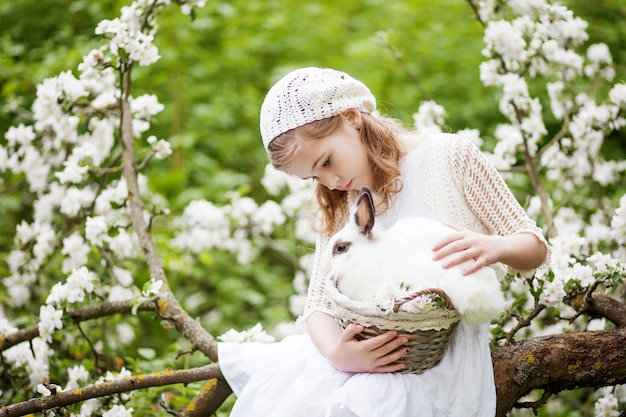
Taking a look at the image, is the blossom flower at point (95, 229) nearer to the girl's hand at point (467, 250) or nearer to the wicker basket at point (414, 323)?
the wicker basket at point (414, 323)

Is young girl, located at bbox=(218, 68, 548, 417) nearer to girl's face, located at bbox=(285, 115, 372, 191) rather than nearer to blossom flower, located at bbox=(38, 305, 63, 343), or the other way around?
girl's face, located at bbox=(285, 115, 372, 191)

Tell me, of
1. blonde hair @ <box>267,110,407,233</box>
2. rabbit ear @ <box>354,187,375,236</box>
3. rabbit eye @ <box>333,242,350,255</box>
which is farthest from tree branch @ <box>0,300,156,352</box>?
rabbit ear @ <box>354,187,375,236</box>

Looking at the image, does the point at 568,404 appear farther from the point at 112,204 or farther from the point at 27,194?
the point at 27,194

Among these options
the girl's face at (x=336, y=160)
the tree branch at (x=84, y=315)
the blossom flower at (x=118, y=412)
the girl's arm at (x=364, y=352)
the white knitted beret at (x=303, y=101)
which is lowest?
the blossom flower at (x=118, y=412)

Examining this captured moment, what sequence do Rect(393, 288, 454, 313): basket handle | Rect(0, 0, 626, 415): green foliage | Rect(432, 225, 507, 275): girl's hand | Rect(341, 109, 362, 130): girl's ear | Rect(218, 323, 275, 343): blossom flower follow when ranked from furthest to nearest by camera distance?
1. Rect(0, 0, 626, 415): green foliage
2. Rect(218, 323, 275, 343): blossom flower
3. Rect(341, 109, 362, 130): girl's ear
4. Rect(432, 225, 507, 275): girl's hand
5. Rect(393, 288, 454, 313): basket handle

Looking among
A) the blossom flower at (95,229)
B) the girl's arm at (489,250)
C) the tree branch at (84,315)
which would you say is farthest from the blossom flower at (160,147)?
the girl's arm at (489,250)

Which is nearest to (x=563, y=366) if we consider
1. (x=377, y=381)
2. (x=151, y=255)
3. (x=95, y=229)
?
(x=377, y=381)

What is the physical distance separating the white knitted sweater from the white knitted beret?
0.96ft

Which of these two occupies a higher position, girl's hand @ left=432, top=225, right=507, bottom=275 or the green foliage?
girl's hand @ left=432, top=225, right=507, bottom=275

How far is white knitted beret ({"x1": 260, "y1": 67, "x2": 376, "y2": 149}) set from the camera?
201 cm

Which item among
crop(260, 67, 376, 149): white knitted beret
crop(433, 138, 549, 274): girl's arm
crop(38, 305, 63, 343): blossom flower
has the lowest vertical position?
crop(38, 305, 63, 343): blossom flower

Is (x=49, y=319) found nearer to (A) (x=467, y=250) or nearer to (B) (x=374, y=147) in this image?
(B) (x=374, y=147)

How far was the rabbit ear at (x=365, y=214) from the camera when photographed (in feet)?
5.63

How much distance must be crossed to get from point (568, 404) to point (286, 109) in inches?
93.3
